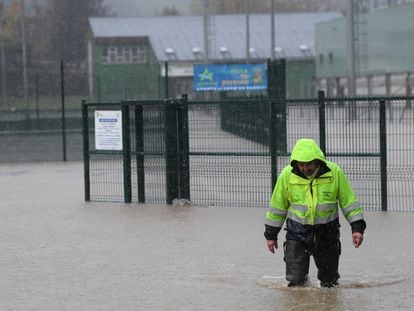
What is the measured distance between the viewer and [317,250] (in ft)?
31.2

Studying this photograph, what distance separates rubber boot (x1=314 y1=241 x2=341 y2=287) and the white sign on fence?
7.88 meters

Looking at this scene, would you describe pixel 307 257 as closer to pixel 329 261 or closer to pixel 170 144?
pixel 329 261

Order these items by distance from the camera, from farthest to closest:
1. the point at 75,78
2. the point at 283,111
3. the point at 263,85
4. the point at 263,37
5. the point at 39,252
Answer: the point at 263,37, the point at 75,78, the point at 263,85, the point at 283,111, the point at 39,252

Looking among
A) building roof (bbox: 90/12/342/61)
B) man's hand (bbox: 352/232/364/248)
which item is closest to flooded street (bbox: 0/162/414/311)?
man's hand (bbox: 352/232/364/248)

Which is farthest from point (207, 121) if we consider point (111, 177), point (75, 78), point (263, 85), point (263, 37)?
Result: point (263, 37)

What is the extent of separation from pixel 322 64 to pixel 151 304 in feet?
206

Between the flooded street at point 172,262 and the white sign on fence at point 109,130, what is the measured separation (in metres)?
0.98

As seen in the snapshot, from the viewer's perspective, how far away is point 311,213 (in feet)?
30.7

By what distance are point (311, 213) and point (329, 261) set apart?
0.50 m

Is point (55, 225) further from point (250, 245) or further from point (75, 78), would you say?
point (75, 78)

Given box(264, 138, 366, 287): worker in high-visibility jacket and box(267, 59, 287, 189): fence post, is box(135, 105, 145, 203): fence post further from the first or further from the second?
box(264, 138, 366, 287): worker in high-visibility jacket

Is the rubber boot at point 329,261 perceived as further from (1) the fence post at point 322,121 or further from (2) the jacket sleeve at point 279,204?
(1) the fence post at point 322,121

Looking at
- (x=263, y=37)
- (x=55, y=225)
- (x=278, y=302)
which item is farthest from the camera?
(x=263, y=37)

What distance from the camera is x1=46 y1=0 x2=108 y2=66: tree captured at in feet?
274
